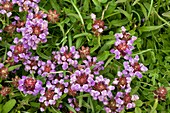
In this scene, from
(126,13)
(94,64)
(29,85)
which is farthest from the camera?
(126,13)

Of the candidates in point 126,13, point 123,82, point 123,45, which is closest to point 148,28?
point 126,13

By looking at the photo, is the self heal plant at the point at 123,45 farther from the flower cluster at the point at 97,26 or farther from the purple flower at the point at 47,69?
the purple flower at the point at 47,69

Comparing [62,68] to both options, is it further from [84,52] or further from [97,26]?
[97,26]

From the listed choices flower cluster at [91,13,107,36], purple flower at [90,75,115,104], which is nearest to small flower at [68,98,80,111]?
purple flower at [90,75,115,104]

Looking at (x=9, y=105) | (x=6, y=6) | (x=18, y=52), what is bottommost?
(x=9, y=105)

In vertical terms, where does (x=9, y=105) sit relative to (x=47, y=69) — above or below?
below

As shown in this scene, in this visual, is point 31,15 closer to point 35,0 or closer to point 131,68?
point 35,0

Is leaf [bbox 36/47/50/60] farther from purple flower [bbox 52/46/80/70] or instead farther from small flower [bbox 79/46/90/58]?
small flower [bbox 79/46/90/58]
